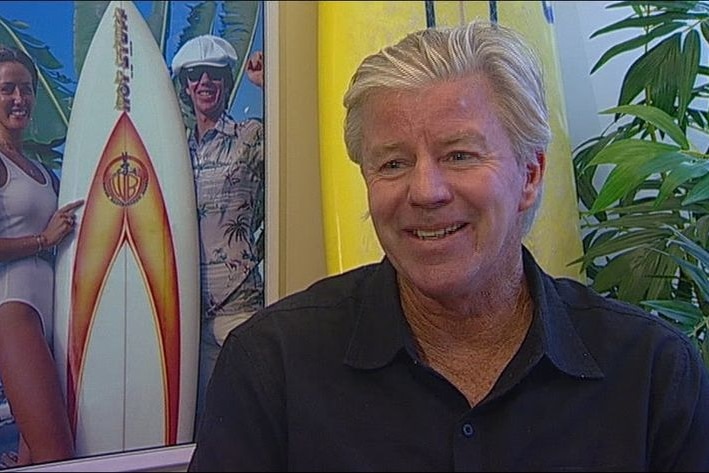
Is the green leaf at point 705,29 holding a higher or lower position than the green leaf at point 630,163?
higher

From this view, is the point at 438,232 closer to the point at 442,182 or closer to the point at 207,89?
the point at 442,182

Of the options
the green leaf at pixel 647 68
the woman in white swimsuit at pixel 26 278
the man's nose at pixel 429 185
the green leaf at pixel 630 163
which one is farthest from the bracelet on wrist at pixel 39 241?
the green leaf at pixel 647 68

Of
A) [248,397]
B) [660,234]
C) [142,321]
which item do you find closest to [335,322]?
[248,397]

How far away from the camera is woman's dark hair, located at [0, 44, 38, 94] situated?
1420 millimetres

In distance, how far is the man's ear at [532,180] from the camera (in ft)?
3.77

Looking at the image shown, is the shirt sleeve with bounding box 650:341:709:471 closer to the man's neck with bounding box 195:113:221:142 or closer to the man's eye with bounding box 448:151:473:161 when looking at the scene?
the man's eye with bounding box 448:151:473:161

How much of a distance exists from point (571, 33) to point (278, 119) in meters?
0.68

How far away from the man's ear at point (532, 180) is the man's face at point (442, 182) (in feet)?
0.07

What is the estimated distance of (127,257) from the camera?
1.54m

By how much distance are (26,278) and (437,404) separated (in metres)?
0.76

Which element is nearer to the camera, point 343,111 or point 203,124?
point 203,124

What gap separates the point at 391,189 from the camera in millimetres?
1101

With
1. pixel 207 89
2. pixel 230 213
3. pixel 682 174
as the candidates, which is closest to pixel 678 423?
pixel 682 174

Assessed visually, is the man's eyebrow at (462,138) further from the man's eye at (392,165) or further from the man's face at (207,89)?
the man's face at (207,89)
